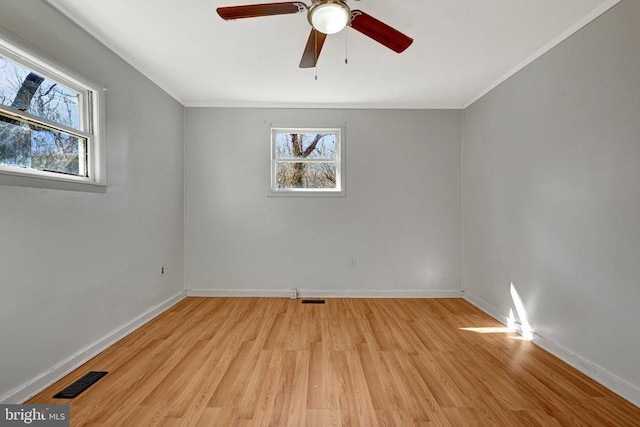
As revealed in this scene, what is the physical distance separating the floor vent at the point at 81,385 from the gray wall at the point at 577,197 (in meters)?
3.49

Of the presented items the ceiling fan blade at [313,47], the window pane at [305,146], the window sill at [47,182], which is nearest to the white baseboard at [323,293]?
the window pane at [305,146]

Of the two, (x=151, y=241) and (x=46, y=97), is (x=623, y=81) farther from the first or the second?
(x=151, y=241)

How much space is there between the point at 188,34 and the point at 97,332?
101 inches

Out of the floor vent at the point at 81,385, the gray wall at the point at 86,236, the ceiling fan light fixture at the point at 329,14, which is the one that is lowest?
the floor vent at the point at 81,385

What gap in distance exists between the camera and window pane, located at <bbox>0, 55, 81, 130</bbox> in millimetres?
1774

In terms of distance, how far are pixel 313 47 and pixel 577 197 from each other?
2294 mm

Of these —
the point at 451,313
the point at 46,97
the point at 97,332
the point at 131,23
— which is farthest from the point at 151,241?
the point at 451,313

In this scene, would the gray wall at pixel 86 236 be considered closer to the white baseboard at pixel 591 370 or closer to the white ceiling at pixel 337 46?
the white ceiling at pixel 337 46

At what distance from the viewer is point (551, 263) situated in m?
2.49

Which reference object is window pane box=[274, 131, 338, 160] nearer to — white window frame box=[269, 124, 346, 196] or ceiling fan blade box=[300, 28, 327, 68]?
white window frame box=[269, 124, 346, 196]

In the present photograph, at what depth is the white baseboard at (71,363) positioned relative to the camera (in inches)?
69.2

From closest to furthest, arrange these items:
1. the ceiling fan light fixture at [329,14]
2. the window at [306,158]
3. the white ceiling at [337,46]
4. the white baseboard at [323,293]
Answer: the ceiling fan light fixture at [329,14], the white ceiling at [337,46], the white baseboard at [323,293], the window at [306,158]

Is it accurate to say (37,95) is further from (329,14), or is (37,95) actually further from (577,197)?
(577,197)

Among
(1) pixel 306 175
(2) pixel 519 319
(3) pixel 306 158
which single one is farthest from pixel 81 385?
(2) pixel 519 319
